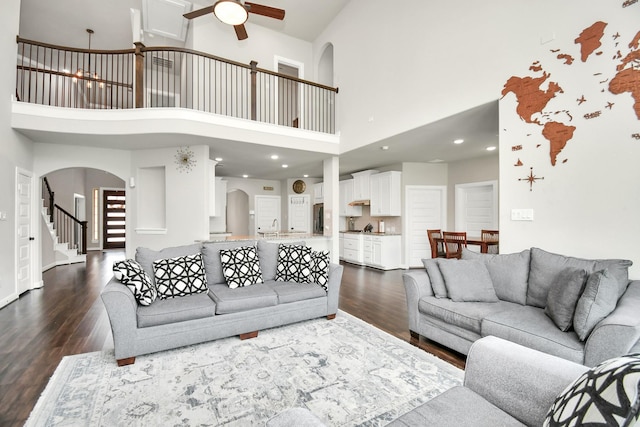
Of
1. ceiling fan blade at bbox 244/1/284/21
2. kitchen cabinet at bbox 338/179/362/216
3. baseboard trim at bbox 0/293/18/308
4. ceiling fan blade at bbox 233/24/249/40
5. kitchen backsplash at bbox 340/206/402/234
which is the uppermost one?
ceiling fan blade at bbox 244/1/284/21

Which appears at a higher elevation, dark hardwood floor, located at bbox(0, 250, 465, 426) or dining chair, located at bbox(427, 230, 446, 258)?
dining chair, located at bbox(427, 230, 446, 258)

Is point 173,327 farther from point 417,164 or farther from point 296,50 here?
point 296,50

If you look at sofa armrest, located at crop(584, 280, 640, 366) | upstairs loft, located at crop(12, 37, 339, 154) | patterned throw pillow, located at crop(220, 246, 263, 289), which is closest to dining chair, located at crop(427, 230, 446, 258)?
upstairs loft, located at crop(12, 37, 339, 154)

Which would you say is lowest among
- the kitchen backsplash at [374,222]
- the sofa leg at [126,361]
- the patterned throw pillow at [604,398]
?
the sofa leg at [126,361]

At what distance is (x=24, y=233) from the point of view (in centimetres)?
477

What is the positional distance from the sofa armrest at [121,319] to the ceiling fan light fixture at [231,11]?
3508 mm

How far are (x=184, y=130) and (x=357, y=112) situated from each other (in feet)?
9.94

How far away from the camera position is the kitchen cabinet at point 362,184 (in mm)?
7762

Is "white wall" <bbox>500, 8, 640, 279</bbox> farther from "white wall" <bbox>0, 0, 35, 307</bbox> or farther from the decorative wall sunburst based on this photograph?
"white wall" <bbox>0, 0, 35, 307</bbox>

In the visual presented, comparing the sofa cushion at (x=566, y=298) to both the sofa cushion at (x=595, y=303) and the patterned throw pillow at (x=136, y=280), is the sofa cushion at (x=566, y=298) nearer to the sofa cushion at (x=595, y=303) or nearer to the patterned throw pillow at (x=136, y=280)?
the sofa cushion at (x=595, y=303)

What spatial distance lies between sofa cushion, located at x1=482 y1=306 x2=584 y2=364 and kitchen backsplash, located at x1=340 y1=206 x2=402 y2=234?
4.69 meters

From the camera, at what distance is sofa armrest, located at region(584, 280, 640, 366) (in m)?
1.71

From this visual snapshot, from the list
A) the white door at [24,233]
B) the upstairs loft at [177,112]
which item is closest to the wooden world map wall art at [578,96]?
the upstairs loft at [177,112]

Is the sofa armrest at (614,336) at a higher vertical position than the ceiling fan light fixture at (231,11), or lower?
lower
